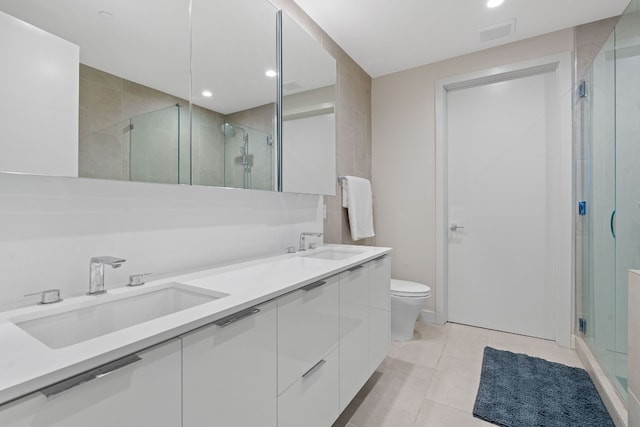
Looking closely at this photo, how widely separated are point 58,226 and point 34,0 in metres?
0.63

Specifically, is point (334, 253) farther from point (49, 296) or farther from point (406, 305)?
point (49, 296)

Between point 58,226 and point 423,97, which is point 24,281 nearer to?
point 58,226

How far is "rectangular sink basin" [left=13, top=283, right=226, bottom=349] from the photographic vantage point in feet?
2.74

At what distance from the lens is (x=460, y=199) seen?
2.88 meters

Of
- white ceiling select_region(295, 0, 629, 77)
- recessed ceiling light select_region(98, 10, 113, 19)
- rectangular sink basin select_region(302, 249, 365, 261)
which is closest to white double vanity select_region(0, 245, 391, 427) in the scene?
rectangular sink basin select_region(302, 249, 365, 261)

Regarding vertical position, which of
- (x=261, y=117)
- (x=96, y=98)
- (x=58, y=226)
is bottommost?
(x=58, y=226)

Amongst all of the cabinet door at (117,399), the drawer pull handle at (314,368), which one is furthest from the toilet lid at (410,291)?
the cabinet door at (117,399)

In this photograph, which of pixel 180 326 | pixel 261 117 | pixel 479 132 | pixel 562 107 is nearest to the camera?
pixel 180 326

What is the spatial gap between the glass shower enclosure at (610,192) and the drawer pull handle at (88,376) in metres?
2.19

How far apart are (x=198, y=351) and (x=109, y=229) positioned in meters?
0.61

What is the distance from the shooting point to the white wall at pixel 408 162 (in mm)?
2887

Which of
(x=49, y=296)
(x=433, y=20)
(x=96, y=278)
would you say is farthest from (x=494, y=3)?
(x=49, y=296)

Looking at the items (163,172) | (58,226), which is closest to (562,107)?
(163,172)

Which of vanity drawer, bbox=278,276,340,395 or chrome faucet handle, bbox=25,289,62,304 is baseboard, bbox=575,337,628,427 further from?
chrome faucet handle, bbox=25,289,62,304
